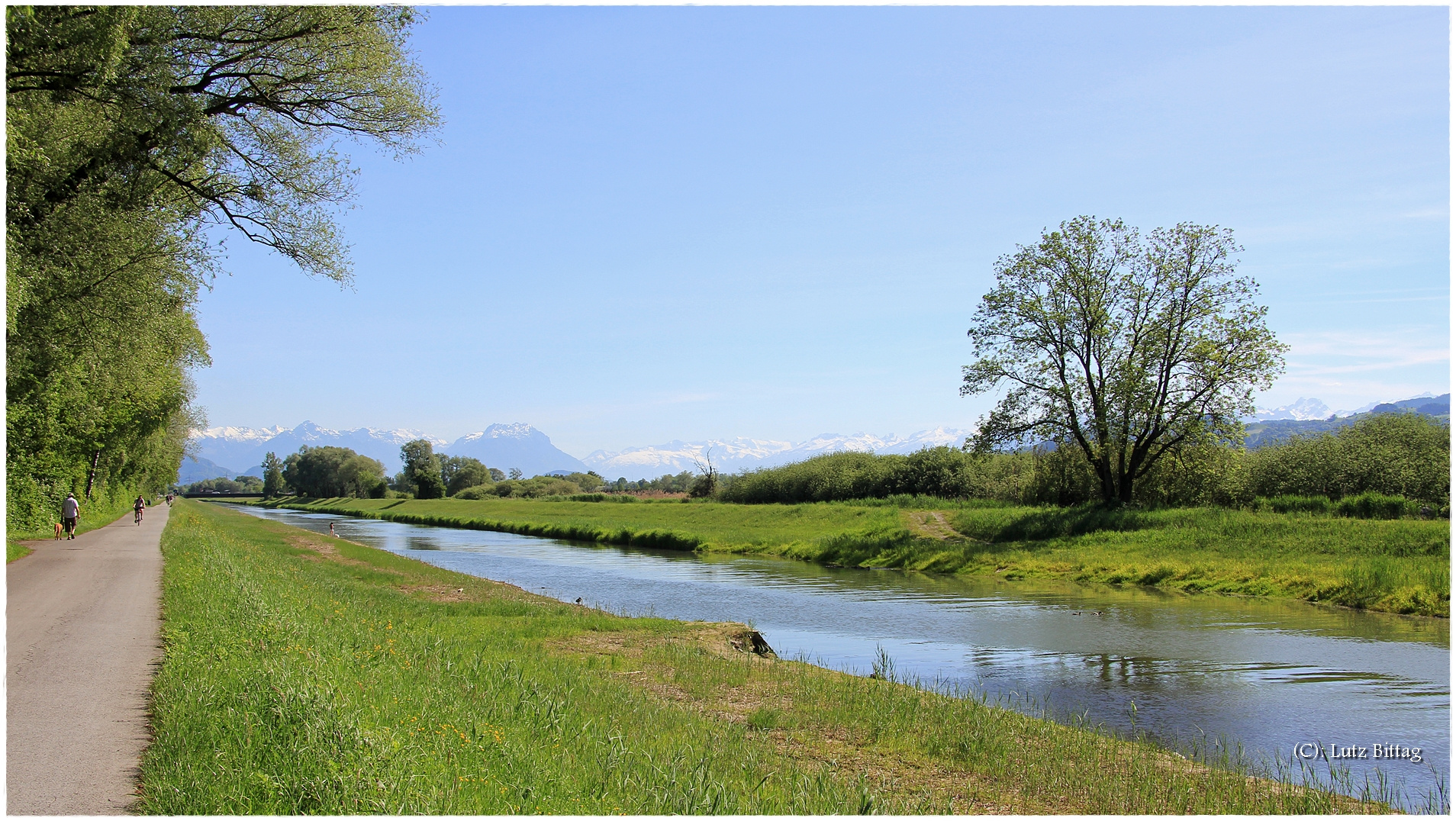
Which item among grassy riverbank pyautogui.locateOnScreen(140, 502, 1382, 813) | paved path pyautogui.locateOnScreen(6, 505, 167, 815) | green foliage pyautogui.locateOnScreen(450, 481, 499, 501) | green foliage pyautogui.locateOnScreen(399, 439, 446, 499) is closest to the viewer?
grassy riverbank pyautogui.locateOnScreen(140, 502, 1382, 813)

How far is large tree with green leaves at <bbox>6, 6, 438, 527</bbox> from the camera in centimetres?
1257

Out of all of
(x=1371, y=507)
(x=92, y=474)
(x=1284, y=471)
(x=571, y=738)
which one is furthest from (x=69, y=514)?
(x=1284, y=471)

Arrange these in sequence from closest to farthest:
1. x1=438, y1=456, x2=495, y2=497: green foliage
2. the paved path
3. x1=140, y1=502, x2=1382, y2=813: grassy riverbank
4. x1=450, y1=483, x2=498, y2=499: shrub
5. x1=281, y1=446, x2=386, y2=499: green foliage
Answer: x1=140, y1=502, x2=1382, y2=813: grassy riverbank
the paved path
x1=450, y1=483, x2=498, y2=499: shrub
x1=281, y1=446, x2=386, y2=499: green foliage
x1=438, y1=456, x2=495, y2=497: green foliage

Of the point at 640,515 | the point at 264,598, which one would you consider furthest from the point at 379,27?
the point at 640,515

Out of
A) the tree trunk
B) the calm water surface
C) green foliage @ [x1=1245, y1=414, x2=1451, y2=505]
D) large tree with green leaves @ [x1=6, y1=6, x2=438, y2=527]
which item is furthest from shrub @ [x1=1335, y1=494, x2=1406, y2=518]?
the tree trunk

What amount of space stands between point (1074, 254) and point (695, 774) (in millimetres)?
38185

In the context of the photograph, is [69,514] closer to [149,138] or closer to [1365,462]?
[149,138]

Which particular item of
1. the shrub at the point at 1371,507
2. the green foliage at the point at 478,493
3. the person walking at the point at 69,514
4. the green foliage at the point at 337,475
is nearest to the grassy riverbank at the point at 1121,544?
the shrub at the point at 1371,507

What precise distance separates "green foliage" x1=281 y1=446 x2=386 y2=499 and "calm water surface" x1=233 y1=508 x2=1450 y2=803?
150 metres

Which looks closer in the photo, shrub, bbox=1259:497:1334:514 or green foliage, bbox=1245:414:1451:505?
green foliage, bbox=1245:414:1451:505

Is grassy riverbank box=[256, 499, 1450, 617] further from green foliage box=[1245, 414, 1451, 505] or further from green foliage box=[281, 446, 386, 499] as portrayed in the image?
green foliage box=[281, 446, 386, 499]

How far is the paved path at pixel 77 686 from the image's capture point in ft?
21.6

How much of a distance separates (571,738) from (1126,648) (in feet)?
45.4

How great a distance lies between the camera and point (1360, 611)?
68.7 ft
